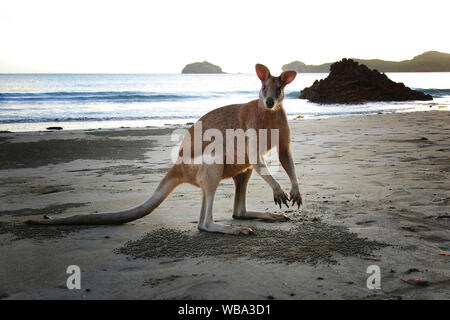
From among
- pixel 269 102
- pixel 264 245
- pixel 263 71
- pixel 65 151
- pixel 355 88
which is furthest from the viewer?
pixel 355 88

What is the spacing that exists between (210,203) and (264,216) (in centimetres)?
62

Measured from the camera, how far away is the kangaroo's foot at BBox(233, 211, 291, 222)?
354 centimetres

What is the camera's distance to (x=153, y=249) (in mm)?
2848

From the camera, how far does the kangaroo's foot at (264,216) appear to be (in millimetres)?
3536

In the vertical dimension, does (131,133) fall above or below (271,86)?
below

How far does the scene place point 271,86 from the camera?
315 centimetres

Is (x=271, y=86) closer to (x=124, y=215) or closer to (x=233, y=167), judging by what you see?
(x=233, y=167)

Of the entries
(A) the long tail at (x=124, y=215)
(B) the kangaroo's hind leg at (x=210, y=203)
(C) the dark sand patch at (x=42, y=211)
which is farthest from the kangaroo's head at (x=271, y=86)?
(C) the dark sand patch at (x=42, y=211)

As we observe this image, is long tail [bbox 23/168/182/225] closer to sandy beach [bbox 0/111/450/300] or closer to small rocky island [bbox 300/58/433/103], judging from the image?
sandy beach [bbox 0/111/450/300]

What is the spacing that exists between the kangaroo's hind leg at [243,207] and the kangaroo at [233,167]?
0.39 ft

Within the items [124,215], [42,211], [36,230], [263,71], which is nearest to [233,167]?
[263,71]

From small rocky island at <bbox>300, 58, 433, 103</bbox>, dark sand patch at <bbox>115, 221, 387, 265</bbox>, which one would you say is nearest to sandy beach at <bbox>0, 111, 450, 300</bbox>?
dark sand patch at <bbox>115, 221, 387, 265</bbox>

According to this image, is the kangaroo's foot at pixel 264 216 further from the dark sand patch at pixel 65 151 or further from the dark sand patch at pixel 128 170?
the dark sand patch at pixel 65 151
